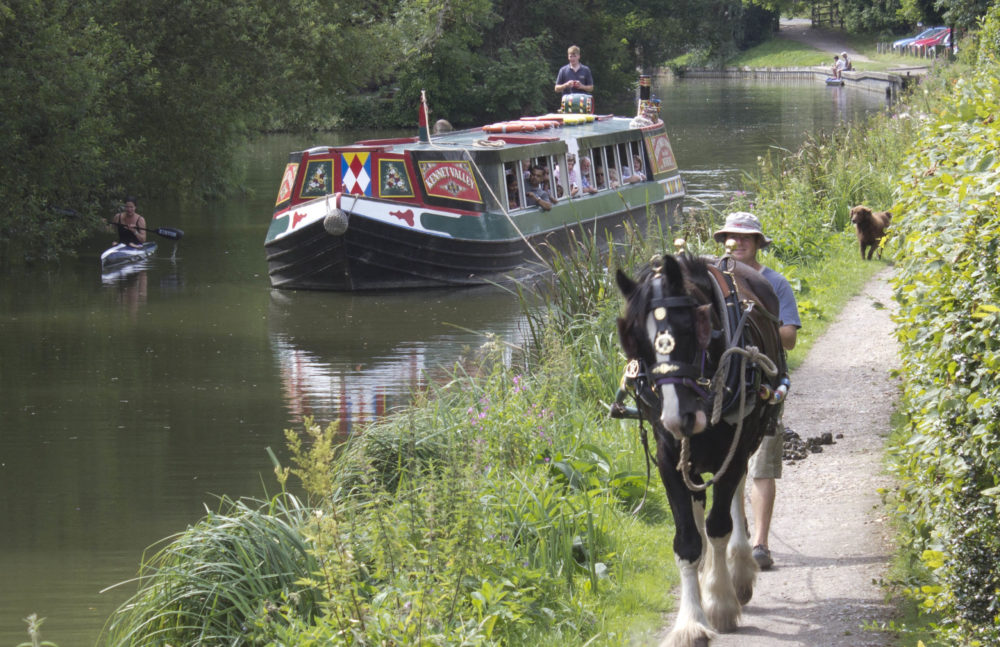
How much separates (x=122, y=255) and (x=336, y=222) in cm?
508

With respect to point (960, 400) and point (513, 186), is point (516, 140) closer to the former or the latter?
point (513, 186)

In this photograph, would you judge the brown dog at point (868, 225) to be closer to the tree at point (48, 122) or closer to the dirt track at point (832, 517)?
the dirt track at point (832, 517)

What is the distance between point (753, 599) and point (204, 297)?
13.9 meters

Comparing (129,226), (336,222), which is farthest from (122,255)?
(336,222)

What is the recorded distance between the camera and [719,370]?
192 inches

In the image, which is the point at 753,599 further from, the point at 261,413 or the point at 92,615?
the point at 261,413

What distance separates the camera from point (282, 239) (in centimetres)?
1889

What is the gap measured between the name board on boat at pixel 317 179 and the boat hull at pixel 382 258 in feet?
2.28

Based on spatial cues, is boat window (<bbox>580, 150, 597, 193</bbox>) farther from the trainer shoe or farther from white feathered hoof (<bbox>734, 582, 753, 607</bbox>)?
white feathered hoof (<bbox>734, 582, 753, 607</bbox>)

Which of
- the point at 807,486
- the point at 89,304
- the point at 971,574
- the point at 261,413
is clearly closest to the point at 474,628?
the point at 971,574

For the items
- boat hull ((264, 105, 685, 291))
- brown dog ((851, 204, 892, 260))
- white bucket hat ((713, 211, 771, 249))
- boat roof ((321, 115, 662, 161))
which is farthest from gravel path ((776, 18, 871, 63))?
white bucket hat ((713, 211, 771, 249))

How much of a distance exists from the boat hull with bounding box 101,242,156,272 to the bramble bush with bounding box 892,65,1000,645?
17.3 meters

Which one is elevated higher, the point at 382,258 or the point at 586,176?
the point at 586,176

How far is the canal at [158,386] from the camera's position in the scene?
8406mm
